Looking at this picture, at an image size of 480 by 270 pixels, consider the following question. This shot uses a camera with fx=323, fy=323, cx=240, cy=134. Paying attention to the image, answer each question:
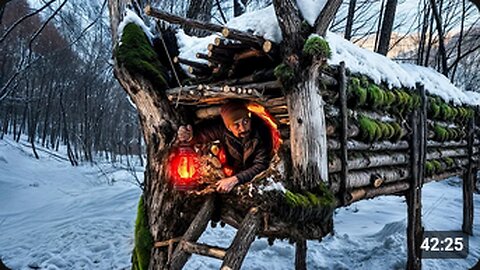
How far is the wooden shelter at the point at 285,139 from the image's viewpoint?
3.03m

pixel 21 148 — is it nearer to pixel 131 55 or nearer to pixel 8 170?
pixel 8 170

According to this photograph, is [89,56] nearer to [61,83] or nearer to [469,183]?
[61,83]

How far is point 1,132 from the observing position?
1753 cm

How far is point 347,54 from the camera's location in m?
4.38

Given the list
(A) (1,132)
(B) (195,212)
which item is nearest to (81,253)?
(B) (195,212)

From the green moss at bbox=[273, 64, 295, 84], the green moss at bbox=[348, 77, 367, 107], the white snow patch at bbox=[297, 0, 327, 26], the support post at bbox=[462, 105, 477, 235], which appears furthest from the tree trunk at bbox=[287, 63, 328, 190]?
the support post at bbox=[462, 105, 477, 235]

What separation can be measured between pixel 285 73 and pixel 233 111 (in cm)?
92

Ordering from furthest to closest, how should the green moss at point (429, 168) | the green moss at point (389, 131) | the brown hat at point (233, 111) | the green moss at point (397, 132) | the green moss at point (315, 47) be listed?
the green moss at point (429, 168), the green moss at point (397, 132), the green moss at point (389, 131), the brown hat at point (233, 111), the green moss at point (315, 47)

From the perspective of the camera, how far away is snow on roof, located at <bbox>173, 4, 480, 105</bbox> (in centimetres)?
317

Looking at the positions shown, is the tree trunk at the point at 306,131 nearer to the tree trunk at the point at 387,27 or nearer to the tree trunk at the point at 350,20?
the tree trunk at the point at 387,27

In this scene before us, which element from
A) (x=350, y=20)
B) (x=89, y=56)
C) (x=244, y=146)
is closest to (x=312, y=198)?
(x=244, y=146)

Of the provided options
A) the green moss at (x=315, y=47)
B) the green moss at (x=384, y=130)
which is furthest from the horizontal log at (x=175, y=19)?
the green moss at (x=384, y=130)

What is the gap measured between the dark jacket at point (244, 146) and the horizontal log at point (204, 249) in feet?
2.44

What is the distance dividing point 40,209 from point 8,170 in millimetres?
3761
